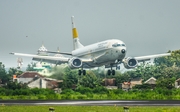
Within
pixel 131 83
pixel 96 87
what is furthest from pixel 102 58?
pixel 131 83

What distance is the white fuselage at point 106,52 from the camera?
9450 cm

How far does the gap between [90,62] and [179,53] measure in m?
70.4

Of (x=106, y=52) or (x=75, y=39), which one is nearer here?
(x=106, y=52)

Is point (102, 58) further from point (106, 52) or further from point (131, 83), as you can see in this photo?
point (131, 83)

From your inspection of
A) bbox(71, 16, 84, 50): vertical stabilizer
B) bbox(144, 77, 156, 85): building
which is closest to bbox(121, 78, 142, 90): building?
bbox(144, 77, 156, 85): building

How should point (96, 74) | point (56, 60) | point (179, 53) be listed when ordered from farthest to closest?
point (179, 53)
point (96, 74)
point (56, 60)

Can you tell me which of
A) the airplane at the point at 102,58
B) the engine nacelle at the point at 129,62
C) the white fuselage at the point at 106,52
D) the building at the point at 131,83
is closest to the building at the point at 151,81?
the building at the point at 131,83

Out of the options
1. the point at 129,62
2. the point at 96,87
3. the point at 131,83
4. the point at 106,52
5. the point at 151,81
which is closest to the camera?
the point at 106,52

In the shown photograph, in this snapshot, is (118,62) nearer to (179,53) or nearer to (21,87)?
(21,87)

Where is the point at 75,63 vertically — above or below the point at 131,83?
above

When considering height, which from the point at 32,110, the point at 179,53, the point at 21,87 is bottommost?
the point at 32,110

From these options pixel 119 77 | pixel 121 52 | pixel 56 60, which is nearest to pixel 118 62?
pixel 121 52

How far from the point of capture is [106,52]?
96250 millimetres

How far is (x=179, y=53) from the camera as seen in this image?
16750 cm
